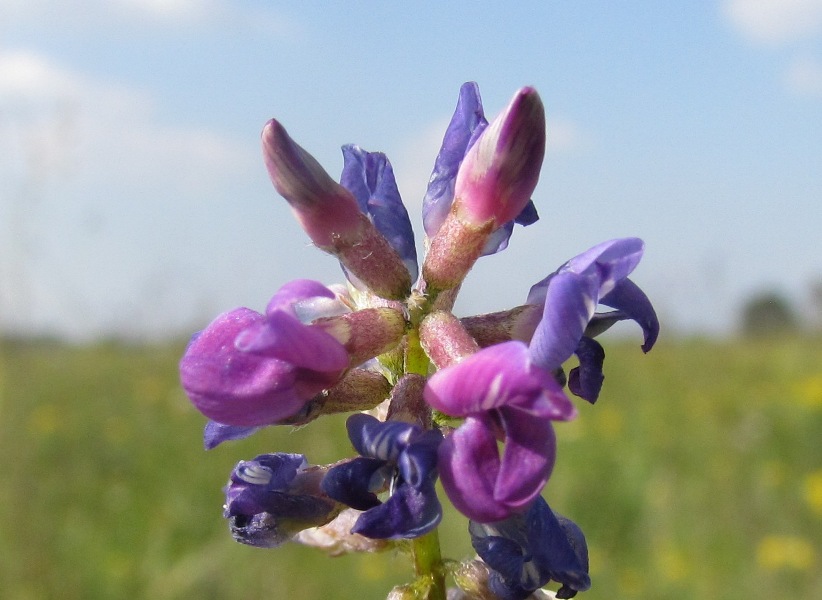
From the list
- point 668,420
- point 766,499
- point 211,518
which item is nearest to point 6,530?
point 211,518

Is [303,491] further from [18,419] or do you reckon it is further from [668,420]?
[668,420]

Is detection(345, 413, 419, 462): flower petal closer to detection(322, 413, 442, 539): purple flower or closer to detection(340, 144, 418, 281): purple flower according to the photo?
detection(322, 413, 442, 539): purple flower

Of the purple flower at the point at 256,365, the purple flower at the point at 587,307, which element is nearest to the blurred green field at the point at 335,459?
the purple flower at the point at 587,307

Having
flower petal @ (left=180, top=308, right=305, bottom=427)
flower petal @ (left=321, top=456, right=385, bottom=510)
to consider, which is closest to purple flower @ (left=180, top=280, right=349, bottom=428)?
flower petal @ (left=180, top=308, right=305, bottom=427)

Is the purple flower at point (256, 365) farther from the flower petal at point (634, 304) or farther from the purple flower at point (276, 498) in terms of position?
the flower petal at point (634, 304)

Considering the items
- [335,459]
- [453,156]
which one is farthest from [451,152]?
[335,459]

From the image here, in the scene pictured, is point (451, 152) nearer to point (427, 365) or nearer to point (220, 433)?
point (427, 365)
